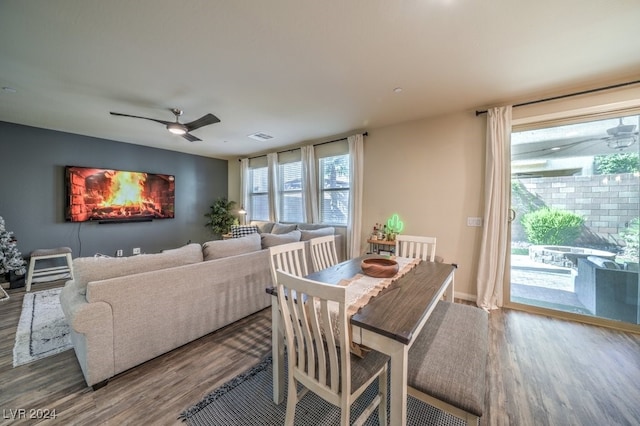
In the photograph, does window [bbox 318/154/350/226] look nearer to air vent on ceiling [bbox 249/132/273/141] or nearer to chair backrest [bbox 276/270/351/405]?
air vent on ceiling [bbox 249/132/273/141]

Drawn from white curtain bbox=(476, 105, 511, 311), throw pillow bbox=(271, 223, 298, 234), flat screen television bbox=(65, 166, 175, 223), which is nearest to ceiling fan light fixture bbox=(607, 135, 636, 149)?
white curtain bbox=(476, 105, 511, 311)

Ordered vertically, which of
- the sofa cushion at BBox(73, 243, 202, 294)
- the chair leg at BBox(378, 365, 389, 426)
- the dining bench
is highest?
the sofa cushion at BBox(73, 243, 202, 294)

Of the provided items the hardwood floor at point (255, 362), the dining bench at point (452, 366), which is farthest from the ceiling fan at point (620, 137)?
the dining bench at point (452, 366)

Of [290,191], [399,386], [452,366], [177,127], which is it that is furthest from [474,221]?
[177,127]

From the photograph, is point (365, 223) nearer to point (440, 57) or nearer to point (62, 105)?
point (440, 57)

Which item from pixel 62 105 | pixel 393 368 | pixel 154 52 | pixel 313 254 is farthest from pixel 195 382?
pixel 62 105

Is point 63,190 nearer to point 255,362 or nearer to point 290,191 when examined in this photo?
point 290,191

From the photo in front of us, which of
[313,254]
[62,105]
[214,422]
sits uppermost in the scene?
[62,105]

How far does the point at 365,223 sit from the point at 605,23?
3.20 metres

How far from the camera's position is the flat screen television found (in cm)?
429

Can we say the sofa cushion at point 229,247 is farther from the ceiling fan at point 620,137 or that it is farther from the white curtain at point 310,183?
the ceiling fan at point 620,137

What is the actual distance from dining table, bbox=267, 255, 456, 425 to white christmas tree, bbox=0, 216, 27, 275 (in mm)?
4520

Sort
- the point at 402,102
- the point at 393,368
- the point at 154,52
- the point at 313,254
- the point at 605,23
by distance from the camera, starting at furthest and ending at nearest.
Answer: the point at 402,102
the point at 313,254
the point at 154,52
the point at 605,23
the point at 393,368

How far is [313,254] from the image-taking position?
88.9 inches
